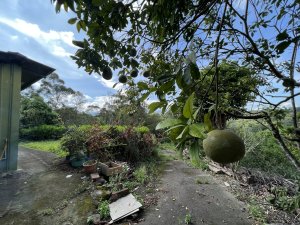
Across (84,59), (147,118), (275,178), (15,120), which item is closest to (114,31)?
(84,59)

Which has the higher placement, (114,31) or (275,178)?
(114,31)

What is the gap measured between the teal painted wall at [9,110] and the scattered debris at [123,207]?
361cm

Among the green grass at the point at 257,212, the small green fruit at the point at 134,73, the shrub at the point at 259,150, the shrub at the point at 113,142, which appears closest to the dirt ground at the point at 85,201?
the green grass at the point at 257,212

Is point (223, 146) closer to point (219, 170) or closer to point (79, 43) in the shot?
point (79, 43)

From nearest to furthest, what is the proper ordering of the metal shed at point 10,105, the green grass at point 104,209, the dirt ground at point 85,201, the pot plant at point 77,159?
1. the dirt ground at point 85,201
2. the green grass at point 104,209
3. the metal shed at point 10,105
4. the pot plant at point 77,159

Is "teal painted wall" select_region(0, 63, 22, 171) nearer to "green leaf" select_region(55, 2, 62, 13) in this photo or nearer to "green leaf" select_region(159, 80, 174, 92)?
"green leaf" select_region(55, 2, 62, 13)

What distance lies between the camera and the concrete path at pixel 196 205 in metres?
3.38

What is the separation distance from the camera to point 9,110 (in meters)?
5.89

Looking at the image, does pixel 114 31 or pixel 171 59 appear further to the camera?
pixel 171 59

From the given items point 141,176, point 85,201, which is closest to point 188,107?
point 85,201

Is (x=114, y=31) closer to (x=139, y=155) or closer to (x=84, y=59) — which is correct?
(x=84, y=59)

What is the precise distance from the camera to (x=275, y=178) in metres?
4.54

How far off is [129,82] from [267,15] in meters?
1.40

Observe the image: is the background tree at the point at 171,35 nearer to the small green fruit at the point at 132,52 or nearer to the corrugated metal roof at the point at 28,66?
the small green fruit at the point at 132,52
